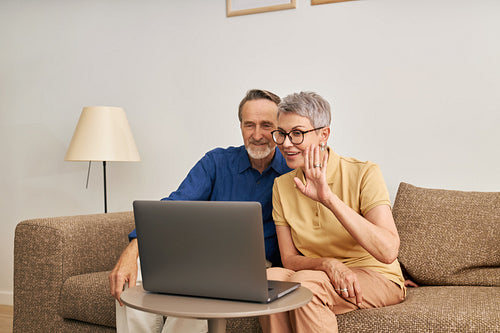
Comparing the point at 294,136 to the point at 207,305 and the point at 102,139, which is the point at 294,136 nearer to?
the point at 207,305

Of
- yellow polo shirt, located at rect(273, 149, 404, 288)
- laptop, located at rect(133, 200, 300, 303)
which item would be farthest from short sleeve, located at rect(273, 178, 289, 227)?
laptop, located at rect(133, 200, 300, 303)

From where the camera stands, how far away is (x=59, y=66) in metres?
3.36

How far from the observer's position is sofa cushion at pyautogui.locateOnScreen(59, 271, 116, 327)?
1976 mm

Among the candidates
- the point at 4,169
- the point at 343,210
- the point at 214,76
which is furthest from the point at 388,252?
the point at 4,169

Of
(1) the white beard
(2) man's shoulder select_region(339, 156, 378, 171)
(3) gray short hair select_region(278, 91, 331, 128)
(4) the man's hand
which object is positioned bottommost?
(4) the man's hand

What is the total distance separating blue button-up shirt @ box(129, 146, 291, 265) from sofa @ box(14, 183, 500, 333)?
0.31 metres

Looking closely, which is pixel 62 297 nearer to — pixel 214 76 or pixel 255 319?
pixel 255 319

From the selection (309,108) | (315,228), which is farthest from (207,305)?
(309,108)

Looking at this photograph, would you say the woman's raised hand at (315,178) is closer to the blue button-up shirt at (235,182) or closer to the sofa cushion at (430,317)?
the sofa cushion at (430,317)

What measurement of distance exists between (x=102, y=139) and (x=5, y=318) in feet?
4.17

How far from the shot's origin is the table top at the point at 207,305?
1.09 metres

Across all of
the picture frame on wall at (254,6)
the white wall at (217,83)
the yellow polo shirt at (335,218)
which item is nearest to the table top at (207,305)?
the yellow polo shirt at (335,218)

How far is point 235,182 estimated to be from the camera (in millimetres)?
2133

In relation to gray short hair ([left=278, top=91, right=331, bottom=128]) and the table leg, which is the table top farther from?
gray short hair ([left=278, top=91, right=331, bottom=128])
